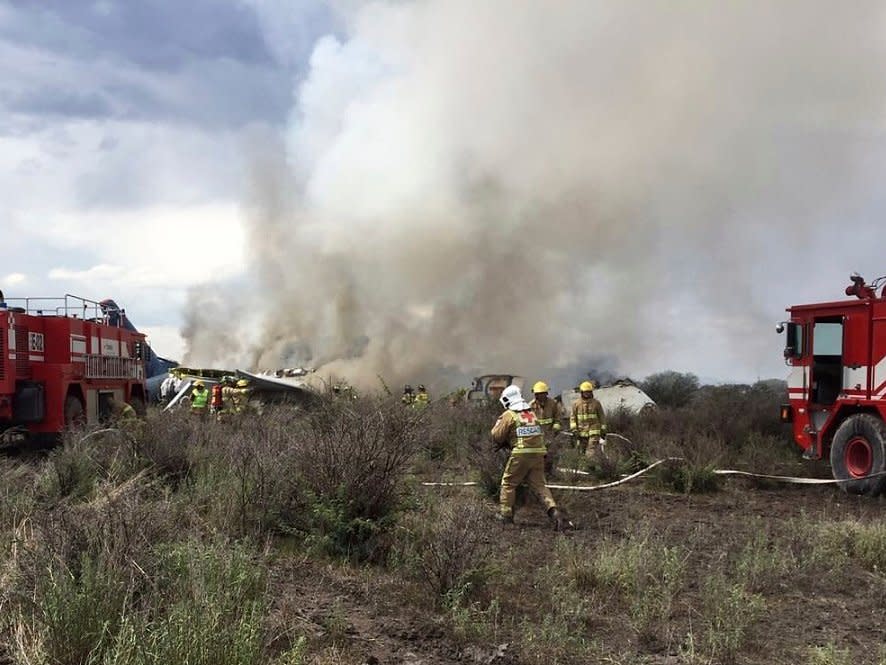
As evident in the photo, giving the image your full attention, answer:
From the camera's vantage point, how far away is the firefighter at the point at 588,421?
11961 mm

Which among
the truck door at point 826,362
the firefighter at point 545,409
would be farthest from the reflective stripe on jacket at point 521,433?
the truck door at point 826,362

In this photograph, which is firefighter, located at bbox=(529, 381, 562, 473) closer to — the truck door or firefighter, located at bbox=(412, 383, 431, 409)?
firefighter, located at bbox=(412, 383, 431, 409)

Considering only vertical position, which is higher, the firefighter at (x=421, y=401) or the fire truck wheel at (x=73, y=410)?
the firefighter at (x=421, y=401)

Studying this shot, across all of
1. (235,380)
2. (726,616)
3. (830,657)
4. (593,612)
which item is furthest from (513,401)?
(235,380)

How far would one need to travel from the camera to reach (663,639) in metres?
4.43

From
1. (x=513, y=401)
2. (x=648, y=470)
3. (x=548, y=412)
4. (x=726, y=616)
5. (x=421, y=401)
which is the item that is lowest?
(x=648, y=470)

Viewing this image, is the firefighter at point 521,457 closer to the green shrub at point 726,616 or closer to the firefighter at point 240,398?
the green shrub at point 726,616

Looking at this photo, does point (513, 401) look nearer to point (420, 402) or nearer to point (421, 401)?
point (420, 402)

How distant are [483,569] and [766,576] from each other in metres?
2.24

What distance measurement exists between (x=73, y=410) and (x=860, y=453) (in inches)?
491

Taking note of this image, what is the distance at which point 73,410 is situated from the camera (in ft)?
43.0

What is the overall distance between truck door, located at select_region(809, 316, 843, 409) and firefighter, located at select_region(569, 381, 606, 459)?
10.2 feet

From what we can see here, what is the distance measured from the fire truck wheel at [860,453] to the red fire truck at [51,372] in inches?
444

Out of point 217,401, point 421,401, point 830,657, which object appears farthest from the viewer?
point 217,401
